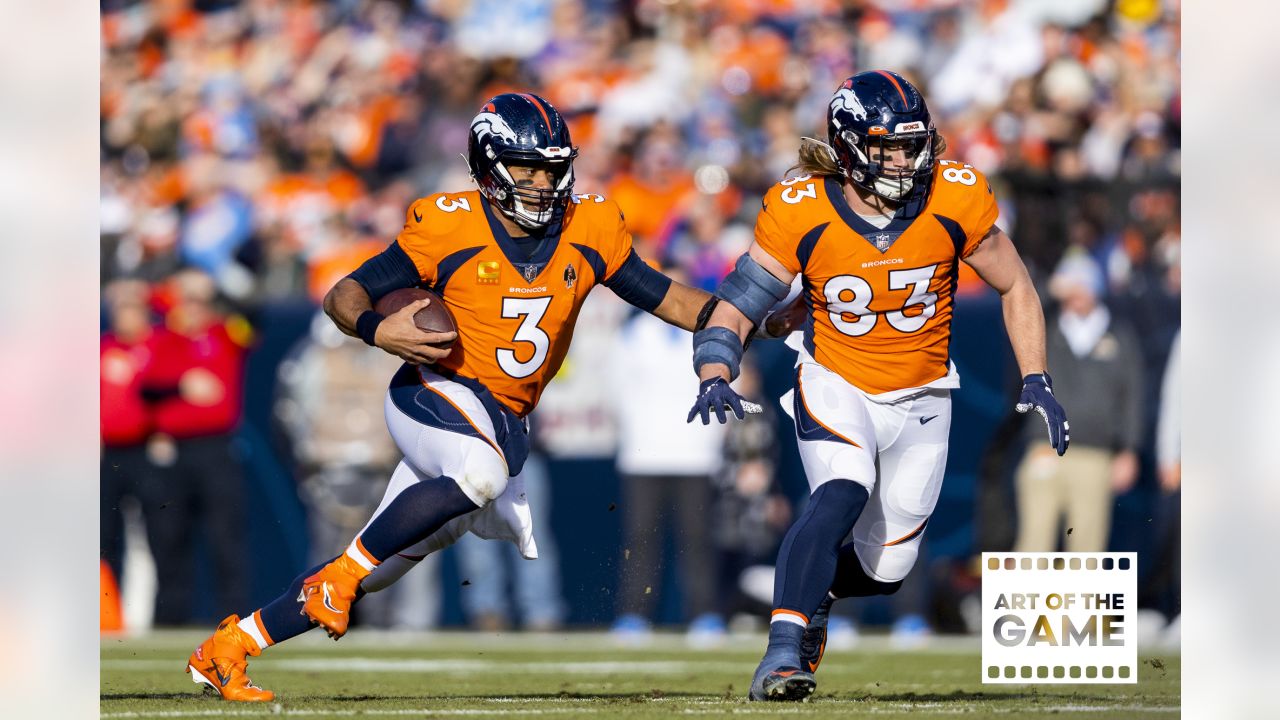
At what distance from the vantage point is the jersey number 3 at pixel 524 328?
528cm

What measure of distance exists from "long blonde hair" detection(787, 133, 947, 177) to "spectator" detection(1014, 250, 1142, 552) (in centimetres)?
332

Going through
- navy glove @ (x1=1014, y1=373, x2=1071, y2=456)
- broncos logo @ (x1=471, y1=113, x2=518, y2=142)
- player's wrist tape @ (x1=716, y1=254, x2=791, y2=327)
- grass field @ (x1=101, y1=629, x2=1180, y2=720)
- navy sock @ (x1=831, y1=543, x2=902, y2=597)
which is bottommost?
grass field @ (x1=101, y1=629, x2=1180, y2=720)

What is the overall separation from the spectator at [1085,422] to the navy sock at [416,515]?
413 cm

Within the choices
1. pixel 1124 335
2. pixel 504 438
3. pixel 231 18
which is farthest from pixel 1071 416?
pixel 231 18

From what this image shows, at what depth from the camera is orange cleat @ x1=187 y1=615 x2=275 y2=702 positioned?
202 inches

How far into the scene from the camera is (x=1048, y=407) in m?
5.11

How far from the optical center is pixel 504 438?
5219 mm

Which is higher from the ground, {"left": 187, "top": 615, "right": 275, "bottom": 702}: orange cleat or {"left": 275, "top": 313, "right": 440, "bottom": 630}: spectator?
{"left": 275, "top": 313, "right": 440, "bottom": 630}: spectator

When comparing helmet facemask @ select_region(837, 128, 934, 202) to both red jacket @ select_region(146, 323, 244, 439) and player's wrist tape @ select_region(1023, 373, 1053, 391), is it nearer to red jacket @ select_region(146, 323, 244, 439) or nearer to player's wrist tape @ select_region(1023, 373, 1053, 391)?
player's wrist tape @ select_region(1023, 373, 1053, 391)

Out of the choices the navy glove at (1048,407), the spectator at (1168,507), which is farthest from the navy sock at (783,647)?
the spectator at (1168,507)

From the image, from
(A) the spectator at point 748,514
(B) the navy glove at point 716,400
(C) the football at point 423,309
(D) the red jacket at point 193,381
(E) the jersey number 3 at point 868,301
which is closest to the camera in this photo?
(B) the navy glove at point 716,400

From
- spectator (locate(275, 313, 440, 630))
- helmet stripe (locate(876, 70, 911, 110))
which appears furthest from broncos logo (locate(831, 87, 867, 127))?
spectator (locate(275, 313, 440, 630))

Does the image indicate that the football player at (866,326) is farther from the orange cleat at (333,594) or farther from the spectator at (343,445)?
the spectator at (343,445)
